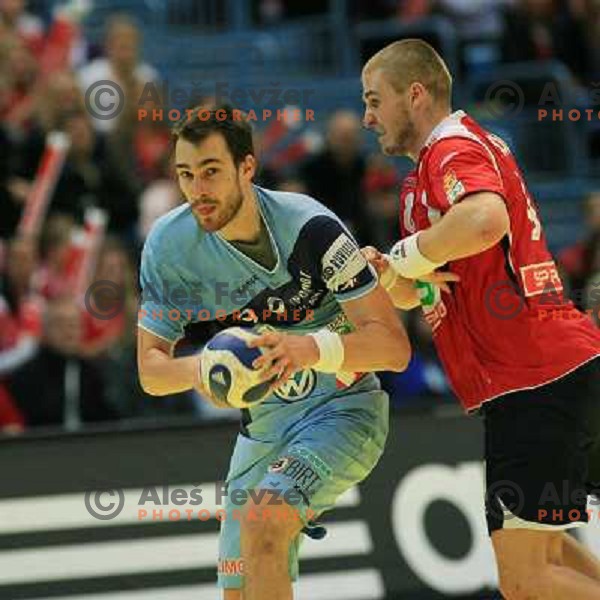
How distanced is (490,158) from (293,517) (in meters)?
1.47

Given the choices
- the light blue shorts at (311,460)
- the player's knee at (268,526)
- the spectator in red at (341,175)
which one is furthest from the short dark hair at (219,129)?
the spectator in red at (341,175)

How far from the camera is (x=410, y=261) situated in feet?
17.7

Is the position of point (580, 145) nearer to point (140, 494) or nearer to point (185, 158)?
point (140, 494)

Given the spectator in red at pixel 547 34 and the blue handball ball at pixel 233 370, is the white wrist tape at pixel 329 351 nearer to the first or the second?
the blue handball ball at pixel 233 370

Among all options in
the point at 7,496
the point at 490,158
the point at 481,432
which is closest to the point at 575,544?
the point at 490,158

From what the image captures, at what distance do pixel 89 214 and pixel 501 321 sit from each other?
18.0 ft

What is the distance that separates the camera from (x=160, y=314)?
567 cm

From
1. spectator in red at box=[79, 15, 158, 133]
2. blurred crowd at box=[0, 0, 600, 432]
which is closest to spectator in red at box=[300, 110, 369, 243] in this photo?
blurred crowd at box=[0, 0, 600, 432]

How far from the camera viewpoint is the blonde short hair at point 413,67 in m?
5.64

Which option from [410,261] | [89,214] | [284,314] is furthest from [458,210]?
[89,214]

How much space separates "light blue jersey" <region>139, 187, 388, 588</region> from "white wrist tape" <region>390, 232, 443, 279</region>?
12 cm

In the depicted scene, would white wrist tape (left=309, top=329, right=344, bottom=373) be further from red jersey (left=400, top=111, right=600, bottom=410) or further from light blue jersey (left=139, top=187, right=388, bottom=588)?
red jersey (left=400, top=111, right=600, bottom=410)

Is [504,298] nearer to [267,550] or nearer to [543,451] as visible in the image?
[543,451]

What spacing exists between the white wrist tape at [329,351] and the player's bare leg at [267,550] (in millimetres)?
549
